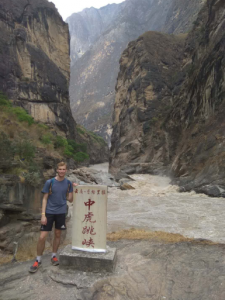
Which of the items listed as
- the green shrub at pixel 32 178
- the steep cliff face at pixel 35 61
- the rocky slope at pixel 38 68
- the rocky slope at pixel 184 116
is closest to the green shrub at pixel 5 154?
the green shrub at pixel 32 178

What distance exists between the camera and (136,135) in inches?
1455

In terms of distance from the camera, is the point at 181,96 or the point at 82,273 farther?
the point at 181,96

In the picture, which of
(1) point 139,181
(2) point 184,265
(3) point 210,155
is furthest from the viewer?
(1) point 139,181

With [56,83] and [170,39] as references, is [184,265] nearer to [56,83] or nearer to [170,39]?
[56,83]

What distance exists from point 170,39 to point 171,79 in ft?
35.3

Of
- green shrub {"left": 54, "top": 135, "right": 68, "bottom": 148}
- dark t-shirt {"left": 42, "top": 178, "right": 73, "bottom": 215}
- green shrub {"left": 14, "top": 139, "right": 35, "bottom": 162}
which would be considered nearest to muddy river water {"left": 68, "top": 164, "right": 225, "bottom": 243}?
green shrub {"left": 14, "top": 139, "right": 35, "bottom": 162}

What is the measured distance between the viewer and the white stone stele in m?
4.09

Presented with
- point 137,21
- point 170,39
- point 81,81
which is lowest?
point 170,39

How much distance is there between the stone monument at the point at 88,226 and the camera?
3996 millimetres

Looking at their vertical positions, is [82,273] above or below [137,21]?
below

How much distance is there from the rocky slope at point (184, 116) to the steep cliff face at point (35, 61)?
35.6ft

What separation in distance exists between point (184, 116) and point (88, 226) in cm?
2098

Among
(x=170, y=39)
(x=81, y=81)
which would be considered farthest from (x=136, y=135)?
(x=81, y=81)

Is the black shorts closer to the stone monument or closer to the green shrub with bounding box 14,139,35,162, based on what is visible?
the stone monument
